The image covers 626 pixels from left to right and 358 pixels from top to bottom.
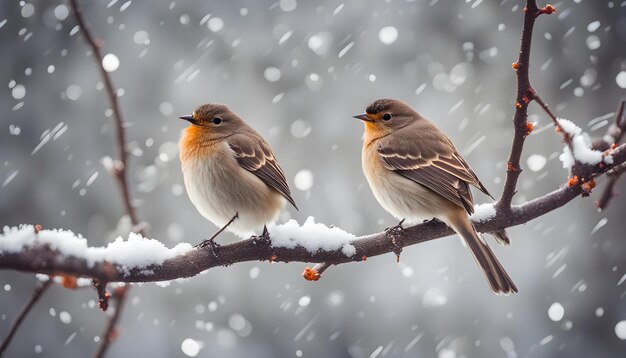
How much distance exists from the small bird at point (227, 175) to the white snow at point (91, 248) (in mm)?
886

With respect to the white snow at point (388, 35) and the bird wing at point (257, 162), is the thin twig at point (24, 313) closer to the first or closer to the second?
the bird wing at point (257, 162)

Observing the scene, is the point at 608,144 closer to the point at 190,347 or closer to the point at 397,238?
the point at 397,238

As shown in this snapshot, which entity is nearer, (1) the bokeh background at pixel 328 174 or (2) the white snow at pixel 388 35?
(1) the bokeh background at pixel 328 174

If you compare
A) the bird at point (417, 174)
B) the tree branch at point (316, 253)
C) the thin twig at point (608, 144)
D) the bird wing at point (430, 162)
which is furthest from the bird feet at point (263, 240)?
the thin twig at point (608, 144)

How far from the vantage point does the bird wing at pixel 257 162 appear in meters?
4.23

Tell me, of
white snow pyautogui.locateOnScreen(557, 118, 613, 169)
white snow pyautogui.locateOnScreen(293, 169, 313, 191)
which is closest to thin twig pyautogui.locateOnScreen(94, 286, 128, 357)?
white snow pyautogui.locateOnScreen(557, 118, 613, 169)

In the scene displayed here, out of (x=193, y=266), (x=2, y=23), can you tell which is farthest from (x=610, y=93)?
(x=2, y=23)

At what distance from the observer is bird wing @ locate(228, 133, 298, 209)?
4.23 meters

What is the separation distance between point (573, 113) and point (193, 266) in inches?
294

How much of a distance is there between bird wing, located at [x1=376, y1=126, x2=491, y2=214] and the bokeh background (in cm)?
425

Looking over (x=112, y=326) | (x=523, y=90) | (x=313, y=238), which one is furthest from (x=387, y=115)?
(x=112, y=326)

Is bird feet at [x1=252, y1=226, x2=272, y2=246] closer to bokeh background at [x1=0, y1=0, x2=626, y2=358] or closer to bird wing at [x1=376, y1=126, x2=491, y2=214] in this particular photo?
bird wing at [x1=376, y1=126, x2=491, y2=214]

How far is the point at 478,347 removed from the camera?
909 centimetres

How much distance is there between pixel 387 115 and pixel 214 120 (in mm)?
1319
